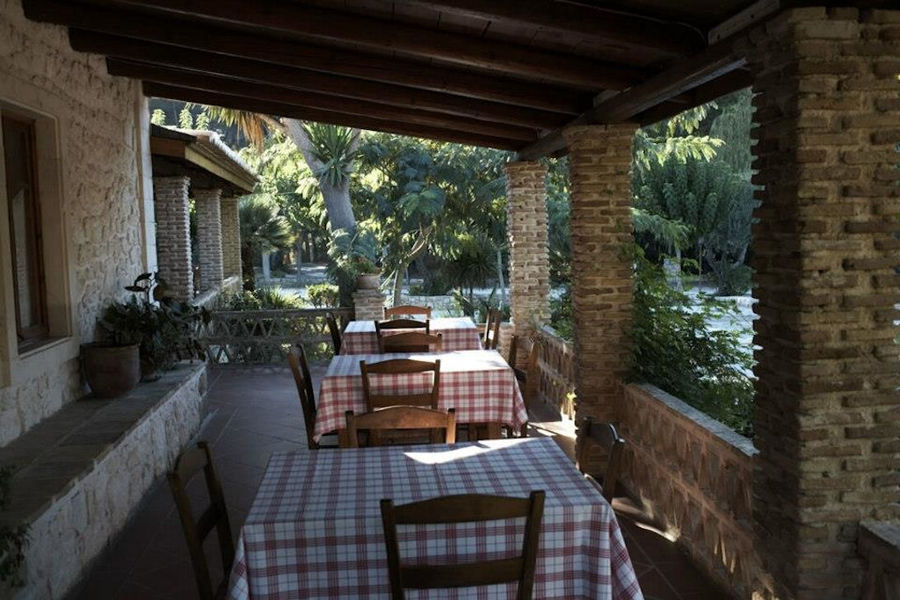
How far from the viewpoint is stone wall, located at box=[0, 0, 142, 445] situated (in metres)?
4.81

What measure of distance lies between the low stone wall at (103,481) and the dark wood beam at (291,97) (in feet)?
8.46

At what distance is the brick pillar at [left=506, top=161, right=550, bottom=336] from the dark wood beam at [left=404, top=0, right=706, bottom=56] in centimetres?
490

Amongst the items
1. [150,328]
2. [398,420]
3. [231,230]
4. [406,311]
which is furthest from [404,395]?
[231,230]

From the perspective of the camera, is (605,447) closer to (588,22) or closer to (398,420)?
(398,420)

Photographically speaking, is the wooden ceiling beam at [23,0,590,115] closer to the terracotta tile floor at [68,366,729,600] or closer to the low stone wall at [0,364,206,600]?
the low stone wall at [0,364,206,600]

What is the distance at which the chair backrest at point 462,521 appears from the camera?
229 cm

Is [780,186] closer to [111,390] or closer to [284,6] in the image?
[284,6]

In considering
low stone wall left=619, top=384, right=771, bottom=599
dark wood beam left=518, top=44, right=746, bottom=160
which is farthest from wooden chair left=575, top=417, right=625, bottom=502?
dark wood beam left=518, top=44, right=746, bottom=160

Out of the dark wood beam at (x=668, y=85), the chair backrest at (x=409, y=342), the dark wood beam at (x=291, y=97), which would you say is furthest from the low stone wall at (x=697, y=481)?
the dark wood beam at (x=291, y=97)

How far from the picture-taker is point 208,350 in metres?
11.2

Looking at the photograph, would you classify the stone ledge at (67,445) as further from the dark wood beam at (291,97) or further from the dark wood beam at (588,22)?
the dark wood beam at (588,22)

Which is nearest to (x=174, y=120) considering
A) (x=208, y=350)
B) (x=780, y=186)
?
(x=208, y=350)

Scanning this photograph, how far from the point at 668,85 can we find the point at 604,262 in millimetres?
1781

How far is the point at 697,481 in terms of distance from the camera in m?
4.32
